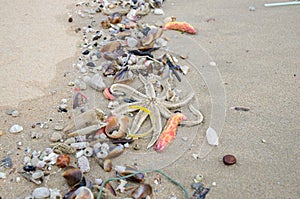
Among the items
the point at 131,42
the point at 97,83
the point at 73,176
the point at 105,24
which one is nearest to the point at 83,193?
the point at 73,176

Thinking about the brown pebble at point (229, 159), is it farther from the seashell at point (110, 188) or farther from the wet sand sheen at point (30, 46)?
the wet sand sheen at point (30, 46)

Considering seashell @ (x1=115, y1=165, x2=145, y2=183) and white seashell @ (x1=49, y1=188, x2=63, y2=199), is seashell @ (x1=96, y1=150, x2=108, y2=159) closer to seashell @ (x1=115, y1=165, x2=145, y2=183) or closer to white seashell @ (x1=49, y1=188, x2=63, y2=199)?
seashell @ (x1=115, y1=165, x2=145, y2=183)

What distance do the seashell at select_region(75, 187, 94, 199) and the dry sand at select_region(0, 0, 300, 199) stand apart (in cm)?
15

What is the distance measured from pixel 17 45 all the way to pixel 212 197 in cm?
264

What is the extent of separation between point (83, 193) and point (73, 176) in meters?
0.17

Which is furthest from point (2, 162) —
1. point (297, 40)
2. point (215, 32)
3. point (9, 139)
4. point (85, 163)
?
point (297, 40)

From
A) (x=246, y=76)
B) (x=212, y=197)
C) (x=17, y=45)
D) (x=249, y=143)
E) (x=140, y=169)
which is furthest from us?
(x=17, y=45)

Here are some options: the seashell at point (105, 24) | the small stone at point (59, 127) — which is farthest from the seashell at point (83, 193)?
the seashell at point (105, 24)

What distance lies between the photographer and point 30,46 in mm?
3998

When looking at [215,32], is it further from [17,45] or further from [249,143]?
[17,45]

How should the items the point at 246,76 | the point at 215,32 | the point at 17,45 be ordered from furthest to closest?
the point at 215,32, the point at 17,45, the point at 246,76

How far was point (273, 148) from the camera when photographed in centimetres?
285

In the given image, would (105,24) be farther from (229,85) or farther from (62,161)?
(62,161)

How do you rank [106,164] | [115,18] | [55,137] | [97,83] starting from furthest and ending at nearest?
[115,18] → [97,83] → [55,137] → [106,164]
